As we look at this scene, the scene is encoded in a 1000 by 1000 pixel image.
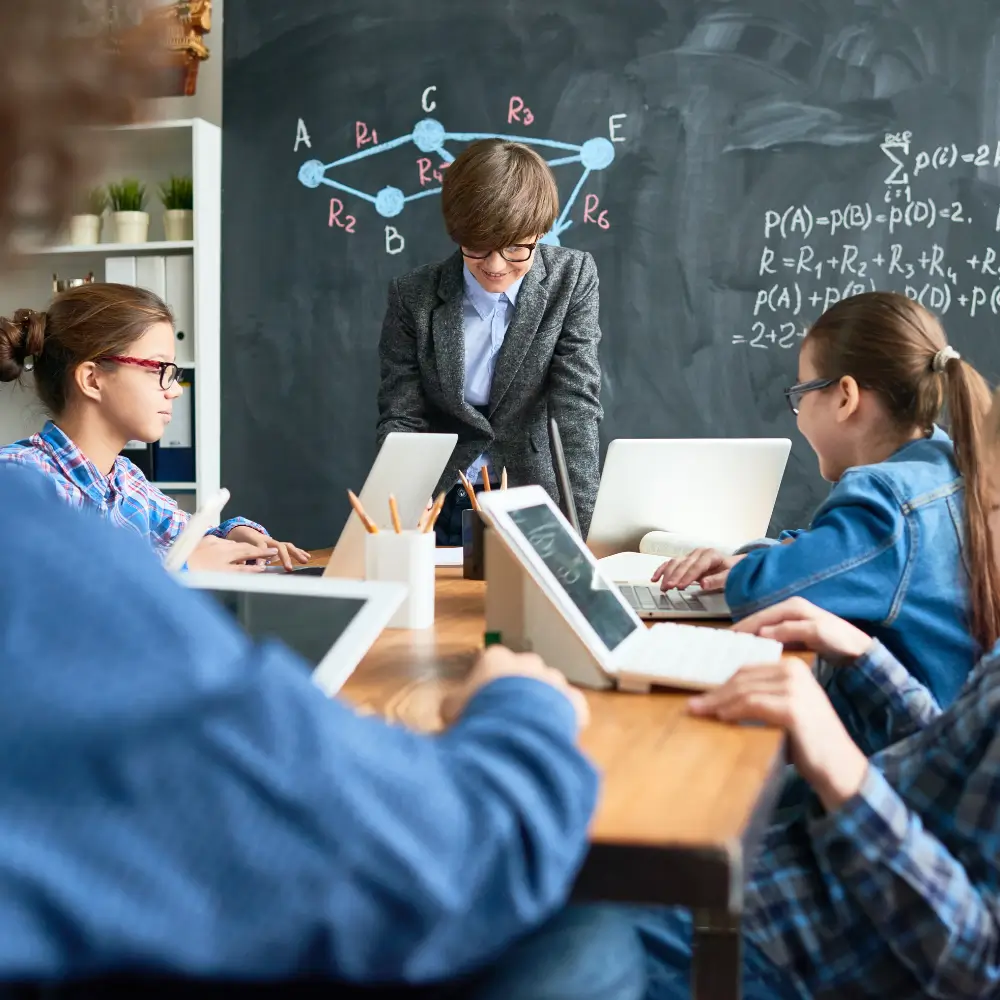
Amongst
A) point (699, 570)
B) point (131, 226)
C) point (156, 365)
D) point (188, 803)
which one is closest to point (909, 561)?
point (699, 570)

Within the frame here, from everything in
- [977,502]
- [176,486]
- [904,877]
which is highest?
[977,502]

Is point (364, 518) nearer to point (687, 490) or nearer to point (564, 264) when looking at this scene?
point (687, 490)

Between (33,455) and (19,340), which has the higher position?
(19,340)

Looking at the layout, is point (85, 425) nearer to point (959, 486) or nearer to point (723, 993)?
point (959, 486)

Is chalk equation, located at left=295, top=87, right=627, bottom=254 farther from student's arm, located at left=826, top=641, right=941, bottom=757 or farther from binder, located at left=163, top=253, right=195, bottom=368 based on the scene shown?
student's arm, located at left=826, top=641, right=941, bottom=757

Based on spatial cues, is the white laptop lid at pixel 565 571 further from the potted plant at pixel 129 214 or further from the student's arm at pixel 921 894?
the potted plant at pixel 129 214

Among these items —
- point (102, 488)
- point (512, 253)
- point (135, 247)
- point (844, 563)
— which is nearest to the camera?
point (844, 563)

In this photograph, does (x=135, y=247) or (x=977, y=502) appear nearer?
(x=977, y=502)

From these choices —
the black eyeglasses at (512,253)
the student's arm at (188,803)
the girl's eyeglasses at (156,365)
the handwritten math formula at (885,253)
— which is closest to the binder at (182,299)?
the girl's eyeglasses at (156,365)

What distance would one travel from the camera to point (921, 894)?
0.90 m

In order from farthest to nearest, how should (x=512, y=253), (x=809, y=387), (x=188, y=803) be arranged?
(x=512, y=253)
(x=809, y=387)
(x=188, y=803)

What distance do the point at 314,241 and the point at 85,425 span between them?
5.04 feet

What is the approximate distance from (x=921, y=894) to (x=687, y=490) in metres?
1.14

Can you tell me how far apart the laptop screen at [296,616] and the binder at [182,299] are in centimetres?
271
